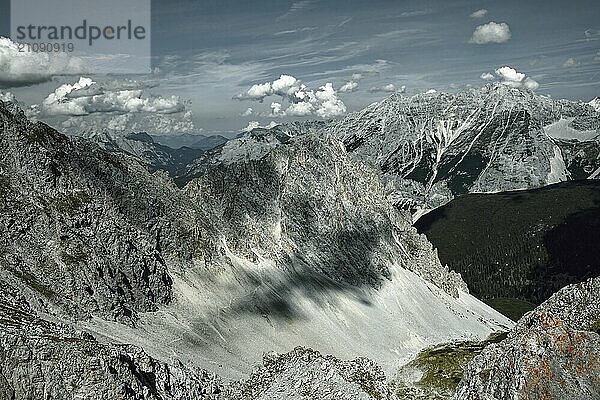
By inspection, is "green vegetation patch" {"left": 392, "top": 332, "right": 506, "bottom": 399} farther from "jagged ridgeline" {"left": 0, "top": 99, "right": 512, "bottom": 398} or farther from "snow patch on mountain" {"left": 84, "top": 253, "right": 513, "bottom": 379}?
"jagged ridgeline" {"left": 0, "top": 99, "right": 512, "bottom": 398}

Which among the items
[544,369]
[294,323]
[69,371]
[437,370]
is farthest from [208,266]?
[544,369]

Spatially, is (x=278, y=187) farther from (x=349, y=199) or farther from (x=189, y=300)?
(x=189, y=300)

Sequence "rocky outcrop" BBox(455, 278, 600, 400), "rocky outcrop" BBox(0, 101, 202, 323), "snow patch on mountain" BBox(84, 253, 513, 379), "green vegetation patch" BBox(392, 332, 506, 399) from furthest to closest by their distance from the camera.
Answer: "snow patch on mountain" BBox(84, 253, 513, 379)
"green vegetation patch" BBox(392, 332, 506, 399)
"rocky outcrop" BBox(0, 101, 202, 323)
"rocky outcrop" BBox(455, 278, 600, 400)

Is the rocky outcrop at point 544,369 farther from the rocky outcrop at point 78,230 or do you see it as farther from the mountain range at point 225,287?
the rocky outcrop at point 78,230

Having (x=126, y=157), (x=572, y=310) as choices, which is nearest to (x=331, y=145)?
(x=126, y=157)

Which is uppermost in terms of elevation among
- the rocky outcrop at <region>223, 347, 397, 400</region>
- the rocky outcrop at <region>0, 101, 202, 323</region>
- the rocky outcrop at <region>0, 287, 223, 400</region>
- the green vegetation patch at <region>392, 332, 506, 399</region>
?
the rocky outcrop at <region>223, 347, 397, 400</region>

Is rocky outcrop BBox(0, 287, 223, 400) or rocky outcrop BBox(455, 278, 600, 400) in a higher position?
rocky outcrop BBox(455, 278, 600, 400)

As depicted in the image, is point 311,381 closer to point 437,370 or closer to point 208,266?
point 437,370

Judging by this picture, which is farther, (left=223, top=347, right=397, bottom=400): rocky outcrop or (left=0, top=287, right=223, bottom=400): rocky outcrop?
(left=0, top=287, right=223, bottom=400): rocky outcrop

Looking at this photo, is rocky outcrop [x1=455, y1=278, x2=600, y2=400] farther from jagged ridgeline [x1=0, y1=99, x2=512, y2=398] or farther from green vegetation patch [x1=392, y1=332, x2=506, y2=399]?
green vegetation patch [x1=392, y1=332, x2=506, y2=399]

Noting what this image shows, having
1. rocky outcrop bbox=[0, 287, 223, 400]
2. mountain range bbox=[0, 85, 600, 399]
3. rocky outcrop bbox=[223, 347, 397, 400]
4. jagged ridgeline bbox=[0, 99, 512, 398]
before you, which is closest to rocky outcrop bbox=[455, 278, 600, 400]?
mountain range bbox=[0, 85, 600, 399]

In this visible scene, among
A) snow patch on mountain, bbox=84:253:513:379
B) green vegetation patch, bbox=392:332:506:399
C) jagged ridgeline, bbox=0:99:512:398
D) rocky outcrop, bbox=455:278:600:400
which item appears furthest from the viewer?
snow patch on mountain, bbox=84:253:513:379
